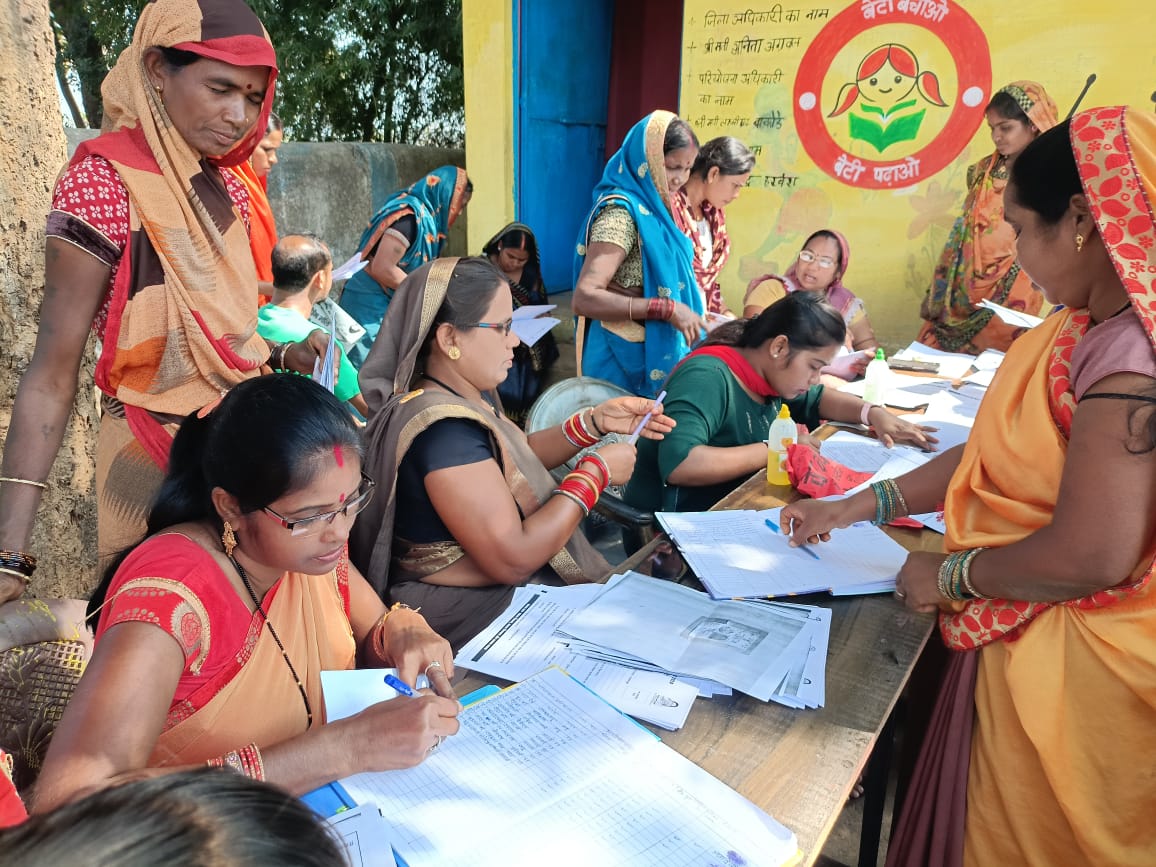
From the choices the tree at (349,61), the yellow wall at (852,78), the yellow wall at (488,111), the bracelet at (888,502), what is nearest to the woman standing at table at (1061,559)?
the bracelet at (888,502)

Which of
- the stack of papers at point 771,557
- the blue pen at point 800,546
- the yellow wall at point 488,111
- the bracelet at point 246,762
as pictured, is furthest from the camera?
the yellow wall at point 488,111

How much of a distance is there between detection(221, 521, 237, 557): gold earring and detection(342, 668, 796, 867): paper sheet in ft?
1.33

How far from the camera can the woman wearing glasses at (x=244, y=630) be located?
3.15 feet

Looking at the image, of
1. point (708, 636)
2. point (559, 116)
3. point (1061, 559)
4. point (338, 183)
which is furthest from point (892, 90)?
point (708, 636)

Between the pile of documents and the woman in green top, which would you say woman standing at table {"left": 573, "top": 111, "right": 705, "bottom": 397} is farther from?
the pile of documents

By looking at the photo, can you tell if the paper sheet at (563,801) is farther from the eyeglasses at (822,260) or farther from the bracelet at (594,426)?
the eyeglasses at (822,260)

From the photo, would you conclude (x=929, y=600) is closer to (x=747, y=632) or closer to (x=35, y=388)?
(x=747, y=632)

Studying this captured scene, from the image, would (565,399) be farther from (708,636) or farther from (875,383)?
(708,636)

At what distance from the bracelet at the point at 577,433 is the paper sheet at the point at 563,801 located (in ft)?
3.84

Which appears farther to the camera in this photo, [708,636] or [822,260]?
[822,260]

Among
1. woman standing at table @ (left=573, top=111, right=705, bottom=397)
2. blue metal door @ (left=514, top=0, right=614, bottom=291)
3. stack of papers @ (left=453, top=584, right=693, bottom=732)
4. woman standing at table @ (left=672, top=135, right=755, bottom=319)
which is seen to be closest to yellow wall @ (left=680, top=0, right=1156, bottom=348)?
blue metal door @ (left=514, top=0, right=614, bottom=291)

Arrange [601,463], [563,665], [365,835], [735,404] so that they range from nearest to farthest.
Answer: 1. [365,835]
2. [563,665]
3. [601,463]
4. [735,404]

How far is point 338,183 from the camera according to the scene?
5488mm

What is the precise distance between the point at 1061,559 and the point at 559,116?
599 centimetres
